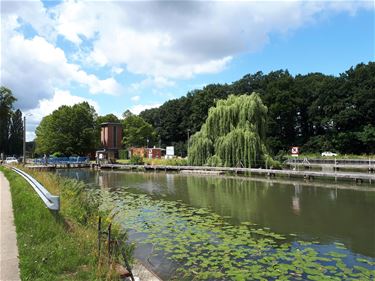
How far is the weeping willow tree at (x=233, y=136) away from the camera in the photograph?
39656 mm

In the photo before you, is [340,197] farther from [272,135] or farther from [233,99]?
[272,135]

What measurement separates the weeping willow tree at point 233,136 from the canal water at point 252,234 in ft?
55.0

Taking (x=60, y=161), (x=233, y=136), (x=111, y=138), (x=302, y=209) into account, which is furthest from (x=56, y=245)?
(x=111, y=138)

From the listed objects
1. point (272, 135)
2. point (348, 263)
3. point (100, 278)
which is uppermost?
point (272, 135)

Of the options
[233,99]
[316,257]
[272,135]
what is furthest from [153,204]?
[272,135]

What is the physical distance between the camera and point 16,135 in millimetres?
93375

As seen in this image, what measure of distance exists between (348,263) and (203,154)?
34.5 meters

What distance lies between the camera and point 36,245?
23.5 feet

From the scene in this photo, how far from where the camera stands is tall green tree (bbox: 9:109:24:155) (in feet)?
301

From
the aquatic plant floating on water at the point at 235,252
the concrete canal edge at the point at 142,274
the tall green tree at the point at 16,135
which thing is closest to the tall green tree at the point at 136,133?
the tall green tree at the point at 16,135

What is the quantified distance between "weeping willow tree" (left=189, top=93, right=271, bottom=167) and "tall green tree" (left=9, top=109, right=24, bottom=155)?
6238 cm

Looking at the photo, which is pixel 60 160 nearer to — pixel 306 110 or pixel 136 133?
pixel 136 133

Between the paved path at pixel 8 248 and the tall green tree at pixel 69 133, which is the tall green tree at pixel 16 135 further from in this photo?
the paved path at pixel 8 248

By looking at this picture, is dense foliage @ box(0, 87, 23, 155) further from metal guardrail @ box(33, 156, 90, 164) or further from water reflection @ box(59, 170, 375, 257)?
water reflection @ box(59, 170, 375, 257)
